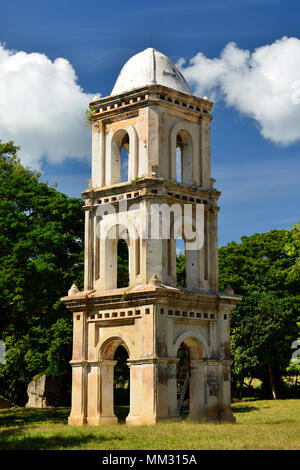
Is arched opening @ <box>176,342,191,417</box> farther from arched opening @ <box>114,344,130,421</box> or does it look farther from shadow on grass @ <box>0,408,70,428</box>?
shadow on grass @ <box>0,408,70,428</box>

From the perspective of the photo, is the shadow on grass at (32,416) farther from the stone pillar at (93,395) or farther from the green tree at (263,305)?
Result: the green tree at (263,305)

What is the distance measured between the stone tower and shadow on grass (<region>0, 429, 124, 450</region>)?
3.04 m

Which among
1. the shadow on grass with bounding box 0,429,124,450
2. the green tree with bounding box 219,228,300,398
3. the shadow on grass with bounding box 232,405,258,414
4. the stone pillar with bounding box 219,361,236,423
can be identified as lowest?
the shadow on grass with bounding box 232,405,258,414

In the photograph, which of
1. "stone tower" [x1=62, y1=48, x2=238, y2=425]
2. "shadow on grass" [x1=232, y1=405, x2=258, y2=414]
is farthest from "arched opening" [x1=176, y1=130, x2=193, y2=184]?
"shadow on grass" [x1=232, y1=405, x2=258, y2=414]

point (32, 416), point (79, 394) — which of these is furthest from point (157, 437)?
point (32, 416)

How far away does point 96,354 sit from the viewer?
78.2ft

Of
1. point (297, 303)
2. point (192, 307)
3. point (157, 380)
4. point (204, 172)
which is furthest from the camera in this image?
point (297, 303)

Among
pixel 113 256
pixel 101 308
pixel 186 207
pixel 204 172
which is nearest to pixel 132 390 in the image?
pixel 101 308

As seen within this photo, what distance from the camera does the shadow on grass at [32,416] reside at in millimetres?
27506

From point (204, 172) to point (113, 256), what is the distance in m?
4.56

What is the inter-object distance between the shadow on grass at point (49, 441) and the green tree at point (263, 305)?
2268cm

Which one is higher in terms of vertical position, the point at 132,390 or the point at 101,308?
the point at 101,308

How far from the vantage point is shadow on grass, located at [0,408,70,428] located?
27506 mm
